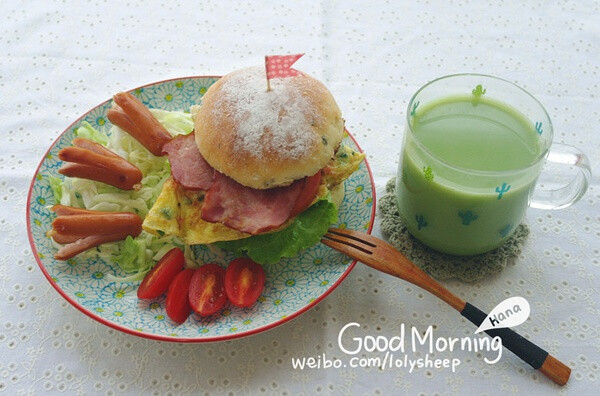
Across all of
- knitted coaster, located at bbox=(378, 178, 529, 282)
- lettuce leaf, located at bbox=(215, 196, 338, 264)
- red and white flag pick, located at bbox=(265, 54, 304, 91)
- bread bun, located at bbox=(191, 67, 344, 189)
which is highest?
red and white flag pick, located at bbox=(265, 54, 304, 91)

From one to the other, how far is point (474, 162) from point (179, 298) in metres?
1.04

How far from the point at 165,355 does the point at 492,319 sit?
104cm

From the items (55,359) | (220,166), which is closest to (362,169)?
(220,166)

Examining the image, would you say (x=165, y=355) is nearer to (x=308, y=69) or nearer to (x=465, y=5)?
(x=308, y=69)

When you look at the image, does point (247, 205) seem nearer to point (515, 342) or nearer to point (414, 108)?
point (414, 108)

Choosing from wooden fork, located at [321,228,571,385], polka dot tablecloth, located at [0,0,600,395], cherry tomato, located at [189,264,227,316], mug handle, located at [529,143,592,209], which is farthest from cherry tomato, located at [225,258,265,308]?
mug handle, located at [529,143,592,209]

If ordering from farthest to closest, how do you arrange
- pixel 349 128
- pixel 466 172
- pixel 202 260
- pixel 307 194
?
pixel 349 128 → pixel 202 260 → pixel 307 194 → pixel 466 172

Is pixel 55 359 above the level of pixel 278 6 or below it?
below

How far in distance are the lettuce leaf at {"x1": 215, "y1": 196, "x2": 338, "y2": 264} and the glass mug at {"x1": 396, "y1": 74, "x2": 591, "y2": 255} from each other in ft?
0.98

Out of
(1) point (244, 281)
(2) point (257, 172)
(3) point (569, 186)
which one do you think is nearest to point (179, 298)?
(1) point (244, 281)

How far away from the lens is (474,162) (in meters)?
1.76

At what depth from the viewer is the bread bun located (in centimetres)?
175

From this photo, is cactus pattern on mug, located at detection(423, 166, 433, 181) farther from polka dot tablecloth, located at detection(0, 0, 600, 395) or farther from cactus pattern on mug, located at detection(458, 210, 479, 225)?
polka dot tablecloth, located at detection(0, 0, 600, 395)

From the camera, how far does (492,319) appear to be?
1731 mm
